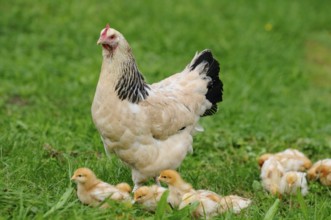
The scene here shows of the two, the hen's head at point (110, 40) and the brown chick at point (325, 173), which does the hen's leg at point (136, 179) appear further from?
the brown chick at point (325, 173)

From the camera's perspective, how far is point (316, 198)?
5848 millimetres

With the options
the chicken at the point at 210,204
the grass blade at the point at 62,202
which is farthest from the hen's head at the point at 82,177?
the chicken at the point at 210,204

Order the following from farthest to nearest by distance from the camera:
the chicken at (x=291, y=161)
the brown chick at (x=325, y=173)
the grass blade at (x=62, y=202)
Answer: the chicken at (x=291, y=161) < the brown chick at (x=325, y=173) < the grass blade at (x=62, y=202)

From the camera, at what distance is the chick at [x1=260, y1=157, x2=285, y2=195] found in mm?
6094

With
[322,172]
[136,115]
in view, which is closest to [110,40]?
[136,115]

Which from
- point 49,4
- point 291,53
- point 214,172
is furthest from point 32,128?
point 291,53

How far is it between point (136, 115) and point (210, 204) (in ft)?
3.18

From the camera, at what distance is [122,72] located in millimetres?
5324

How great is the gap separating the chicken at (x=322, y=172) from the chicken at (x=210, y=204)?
1516 mm

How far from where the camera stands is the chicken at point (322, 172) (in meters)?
6.37

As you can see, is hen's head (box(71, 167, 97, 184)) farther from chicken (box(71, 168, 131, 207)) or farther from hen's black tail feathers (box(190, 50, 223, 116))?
hen's black tail feathers (box(190, 50, 223, 116))

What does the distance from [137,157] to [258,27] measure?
23.9 feet

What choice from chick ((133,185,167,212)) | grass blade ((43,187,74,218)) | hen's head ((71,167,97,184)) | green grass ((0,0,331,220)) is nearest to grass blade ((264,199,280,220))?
green grass ((0,0,331,220))

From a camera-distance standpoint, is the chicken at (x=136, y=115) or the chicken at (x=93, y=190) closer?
the chicken at (x=93, y=190)
